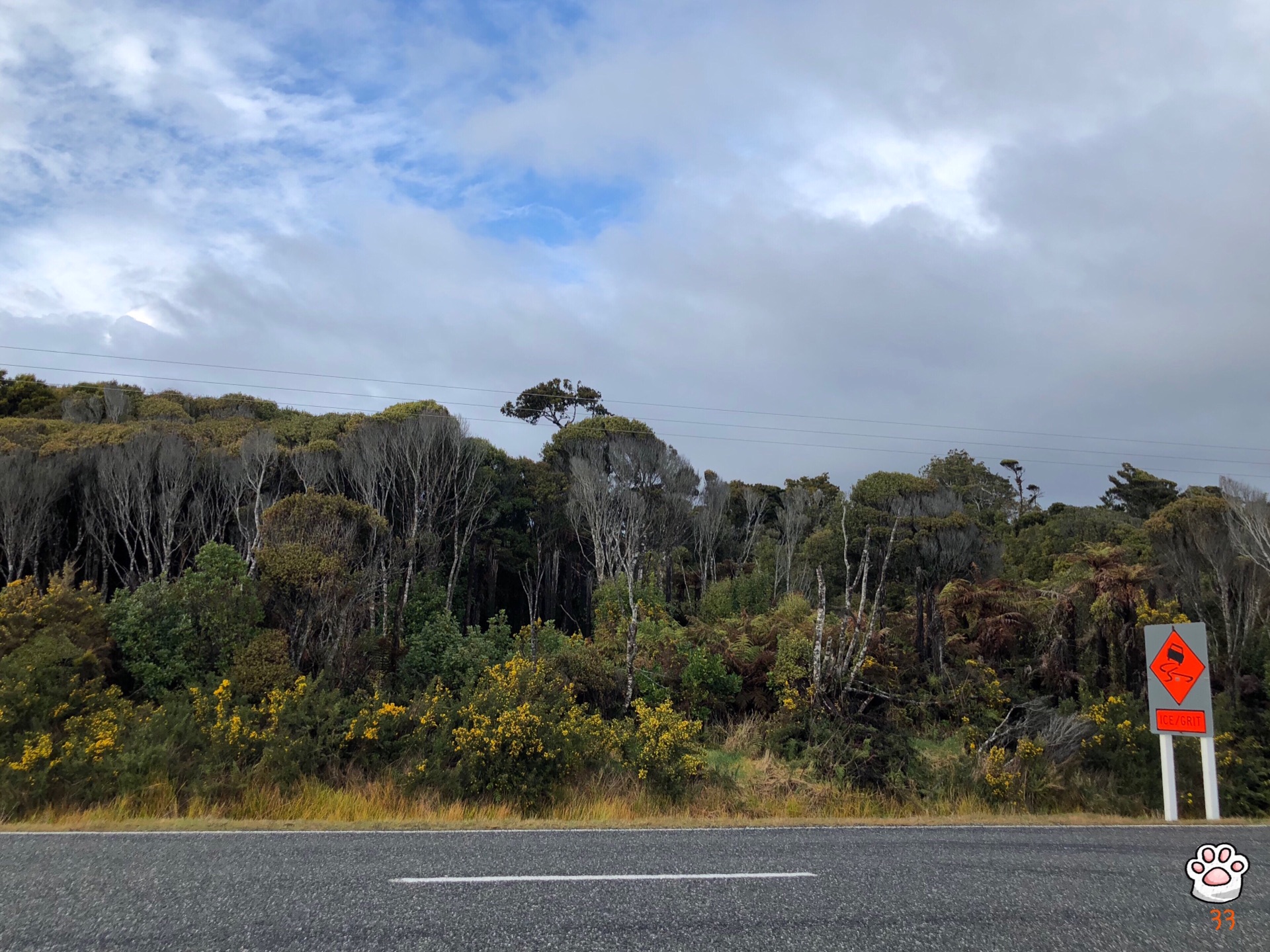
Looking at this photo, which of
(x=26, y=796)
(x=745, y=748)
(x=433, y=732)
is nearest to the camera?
(x=26, y=796)

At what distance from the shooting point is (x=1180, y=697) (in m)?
11.4

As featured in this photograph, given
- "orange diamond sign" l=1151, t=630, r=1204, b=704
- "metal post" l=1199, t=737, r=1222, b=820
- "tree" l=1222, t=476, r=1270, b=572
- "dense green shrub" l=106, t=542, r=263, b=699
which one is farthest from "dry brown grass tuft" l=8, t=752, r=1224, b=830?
"tree" l=1222, t=476, r=1270, b=572

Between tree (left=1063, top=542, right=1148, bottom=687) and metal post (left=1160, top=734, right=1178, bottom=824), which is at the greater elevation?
tree (left=1063, top=542, right=1148, bottom=687)

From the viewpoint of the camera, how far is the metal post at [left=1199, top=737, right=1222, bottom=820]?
435 inches

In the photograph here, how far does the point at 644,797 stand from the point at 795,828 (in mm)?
3111

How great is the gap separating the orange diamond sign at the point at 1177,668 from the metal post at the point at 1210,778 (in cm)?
64

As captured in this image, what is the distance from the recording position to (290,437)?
34188 millimetres

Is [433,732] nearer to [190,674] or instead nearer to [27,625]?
[190,674]

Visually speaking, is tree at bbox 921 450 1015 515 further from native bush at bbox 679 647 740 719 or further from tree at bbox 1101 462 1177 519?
native bush at bbox 679 647 740 719

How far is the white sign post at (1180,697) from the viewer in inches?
435

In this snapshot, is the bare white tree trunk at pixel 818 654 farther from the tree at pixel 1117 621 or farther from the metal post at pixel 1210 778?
the tree at pixel 1117 621

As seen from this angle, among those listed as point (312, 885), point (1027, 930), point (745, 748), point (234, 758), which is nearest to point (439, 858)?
point (312, 885)

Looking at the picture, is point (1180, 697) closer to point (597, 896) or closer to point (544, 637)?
point (597, 896)

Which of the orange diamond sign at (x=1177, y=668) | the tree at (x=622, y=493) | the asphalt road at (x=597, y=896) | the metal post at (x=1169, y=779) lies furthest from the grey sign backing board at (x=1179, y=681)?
the tree at (x=622, y=493)
